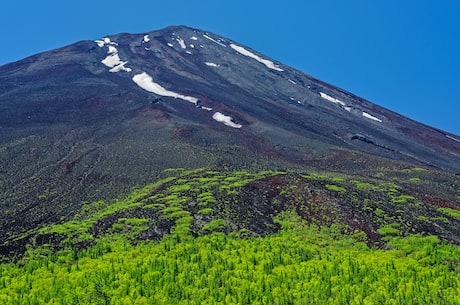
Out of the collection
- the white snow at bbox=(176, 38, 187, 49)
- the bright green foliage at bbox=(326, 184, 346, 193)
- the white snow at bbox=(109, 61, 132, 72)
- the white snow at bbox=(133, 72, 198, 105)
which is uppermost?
the white snow at bbox=(176, 38, 187, 49)

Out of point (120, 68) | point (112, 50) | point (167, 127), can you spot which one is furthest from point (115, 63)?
point (167, 127)

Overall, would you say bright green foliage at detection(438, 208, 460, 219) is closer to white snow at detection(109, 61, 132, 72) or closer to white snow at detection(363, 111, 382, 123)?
white snow at detection(363, 111, 382, 123)

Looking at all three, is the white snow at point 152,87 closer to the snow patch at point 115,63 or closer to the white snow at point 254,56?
the snow patch at point 115,63

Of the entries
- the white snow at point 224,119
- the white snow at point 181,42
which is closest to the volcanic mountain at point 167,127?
the white snow at point 224,119

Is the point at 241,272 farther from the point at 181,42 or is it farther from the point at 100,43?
the point at 100,43

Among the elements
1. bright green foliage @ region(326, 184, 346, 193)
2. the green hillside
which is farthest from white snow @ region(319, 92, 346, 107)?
bright green foliage @ region(326, 184, 346, 193)
